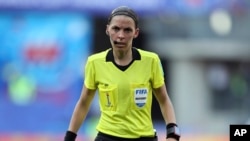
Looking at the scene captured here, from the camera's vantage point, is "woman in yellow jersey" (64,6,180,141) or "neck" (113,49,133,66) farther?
"neck" (113,49,133,66)

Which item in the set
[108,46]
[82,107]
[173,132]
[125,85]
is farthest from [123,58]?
[108,46]

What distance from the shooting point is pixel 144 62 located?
24.7ft

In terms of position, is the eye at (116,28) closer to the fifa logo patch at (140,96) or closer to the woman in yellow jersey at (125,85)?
the woman in yellow jersey at (125,85)

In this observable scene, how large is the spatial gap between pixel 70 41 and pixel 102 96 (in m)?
15.3

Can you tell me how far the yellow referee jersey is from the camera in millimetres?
7418

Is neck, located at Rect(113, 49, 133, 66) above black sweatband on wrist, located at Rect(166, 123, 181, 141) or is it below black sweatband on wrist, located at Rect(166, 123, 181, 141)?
above

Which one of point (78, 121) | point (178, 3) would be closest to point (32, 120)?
point (178, 3)

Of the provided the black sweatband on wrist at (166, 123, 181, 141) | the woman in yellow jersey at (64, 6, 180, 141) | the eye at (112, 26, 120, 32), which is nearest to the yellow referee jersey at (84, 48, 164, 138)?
the woman in yellow jersey at (64, 6, 180, 141)

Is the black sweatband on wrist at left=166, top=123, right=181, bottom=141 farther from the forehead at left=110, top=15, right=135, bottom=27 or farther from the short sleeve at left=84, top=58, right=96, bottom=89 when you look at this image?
the forehead at left=110, top=15, right=135, bottom=27

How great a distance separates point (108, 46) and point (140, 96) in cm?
1534

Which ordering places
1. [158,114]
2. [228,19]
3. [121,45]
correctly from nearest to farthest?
1. [121,45]
2. [158,114]
3. [228,19]

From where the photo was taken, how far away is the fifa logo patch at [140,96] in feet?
24.2

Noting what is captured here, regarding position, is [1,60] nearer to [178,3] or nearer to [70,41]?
[70,41]

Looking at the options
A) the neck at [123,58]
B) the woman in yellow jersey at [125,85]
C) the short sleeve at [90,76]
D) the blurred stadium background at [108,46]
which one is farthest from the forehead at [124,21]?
the blurred stadium background at [108,46]
